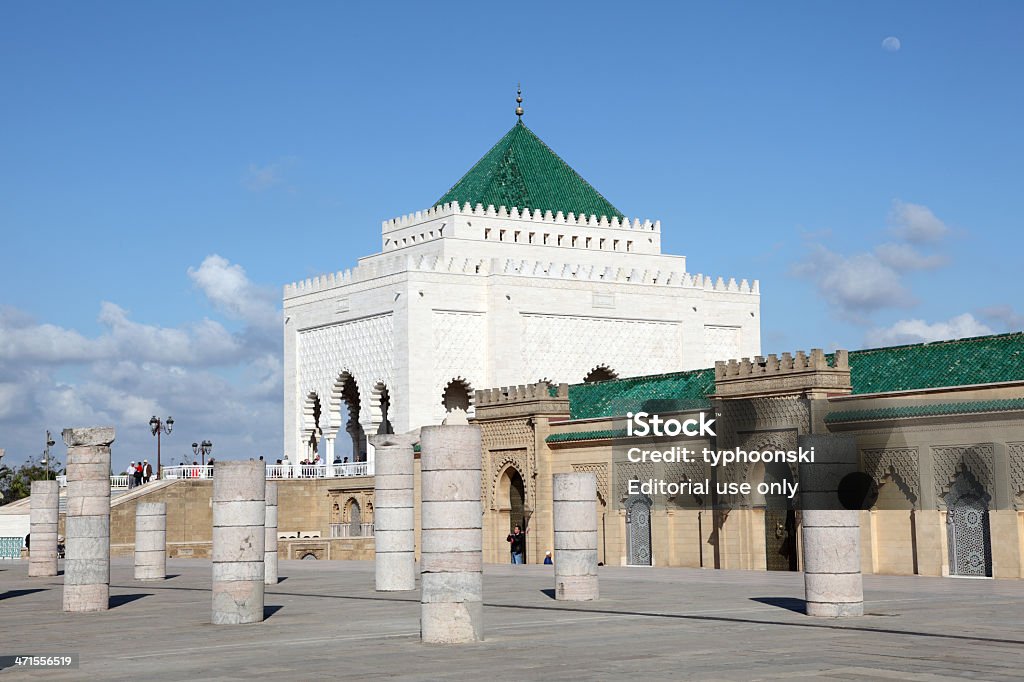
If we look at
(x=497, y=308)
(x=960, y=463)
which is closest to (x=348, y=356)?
(x=497, y=308)

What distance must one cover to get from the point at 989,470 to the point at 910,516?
1490 mm

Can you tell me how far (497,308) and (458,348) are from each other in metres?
1.42

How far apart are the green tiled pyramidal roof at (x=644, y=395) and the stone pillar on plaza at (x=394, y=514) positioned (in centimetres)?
753

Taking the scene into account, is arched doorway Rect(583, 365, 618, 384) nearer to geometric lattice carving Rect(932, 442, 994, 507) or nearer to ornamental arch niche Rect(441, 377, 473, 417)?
ornamental arch niche Rect(441, 377, 473, 417)

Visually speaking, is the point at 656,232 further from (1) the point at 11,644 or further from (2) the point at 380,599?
(1) the point at 11,644

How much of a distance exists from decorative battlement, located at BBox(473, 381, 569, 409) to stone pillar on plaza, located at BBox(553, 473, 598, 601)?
11.1 m

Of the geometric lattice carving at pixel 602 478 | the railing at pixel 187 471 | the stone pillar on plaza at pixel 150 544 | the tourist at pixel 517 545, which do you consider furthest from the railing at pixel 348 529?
the stone pillar on plaza at pixel 150 544

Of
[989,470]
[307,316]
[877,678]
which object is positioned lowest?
[877,678]

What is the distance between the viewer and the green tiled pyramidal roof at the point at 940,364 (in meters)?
21.5

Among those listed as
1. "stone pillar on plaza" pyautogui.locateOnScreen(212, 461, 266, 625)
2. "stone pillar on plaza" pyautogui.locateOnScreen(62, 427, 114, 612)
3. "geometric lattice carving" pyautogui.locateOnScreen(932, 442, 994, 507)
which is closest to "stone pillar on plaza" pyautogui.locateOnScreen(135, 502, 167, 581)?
"stone pillar on plaza" pyautogui.locateOnScreen(62, 427, 114, 612)

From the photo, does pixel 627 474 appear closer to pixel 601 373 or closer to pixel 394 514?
pixel 394 514

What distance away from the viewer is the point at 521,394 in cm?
2916

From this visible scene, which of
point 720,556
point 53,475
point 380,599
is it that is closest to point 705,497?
point 720,556

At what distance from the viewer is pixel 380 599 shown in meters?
17.3
